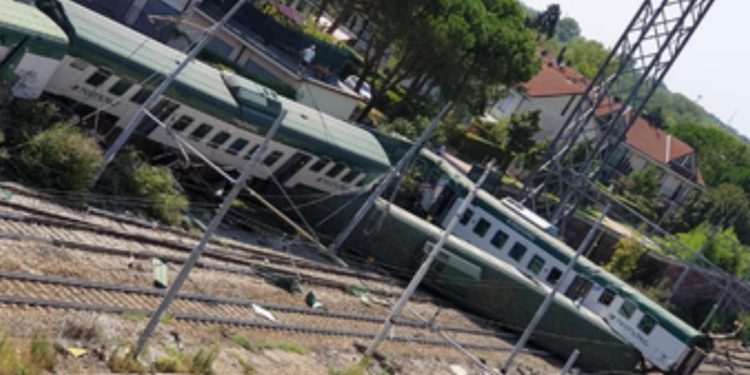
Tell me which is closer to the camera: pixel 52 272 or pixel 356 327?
pixel 52 272

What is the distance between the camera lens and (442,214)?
4350 centimetres

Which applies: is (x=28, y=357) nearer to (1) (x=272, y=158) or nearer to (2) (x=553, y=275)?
(1) (x=272, y=158)

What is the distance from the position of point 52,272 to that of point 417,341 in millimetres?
14432

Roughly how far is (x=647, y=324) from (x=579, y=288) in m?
3.26

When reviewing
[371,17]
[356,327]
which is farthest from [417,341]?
[371,17]

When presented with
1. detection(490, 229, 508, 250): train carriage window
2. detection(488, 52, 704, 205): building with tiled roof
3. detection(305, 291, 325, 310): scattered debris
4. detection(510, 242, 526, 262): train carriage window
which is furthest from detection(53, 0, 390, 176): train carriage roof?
detection(488, 52, 704, 205): building with tiled roof

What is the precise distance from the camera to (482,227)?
4269cm

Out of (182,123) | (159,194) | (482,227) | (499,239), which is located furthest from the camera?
(482,227)

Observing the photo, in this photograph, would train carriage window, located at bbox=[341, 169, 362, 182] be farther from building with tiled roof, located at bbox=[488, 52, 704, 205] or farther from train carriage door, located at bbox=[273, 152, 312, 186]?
building with tiled roof, located at bbox=[488, 52, 704, 205]

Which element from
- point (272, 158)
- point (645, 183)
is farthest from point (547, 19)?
point (272, 158)

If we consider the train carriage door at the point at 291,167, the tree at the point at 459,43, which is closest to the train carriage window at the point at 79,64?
the train carriage door at the point at 291,167

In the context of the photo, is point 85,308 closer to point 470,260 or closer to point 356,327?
point 356,327

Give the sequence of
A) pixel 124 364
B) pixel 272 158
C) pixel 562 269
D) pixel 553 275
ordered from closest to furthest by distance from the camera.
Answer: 1. pixel 124 364
2. pixel 272 158
3. pixel 562 269
4. pixel 553 275

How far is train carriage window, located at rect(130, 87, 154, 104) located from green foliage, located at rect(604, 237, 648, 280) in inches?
1362
